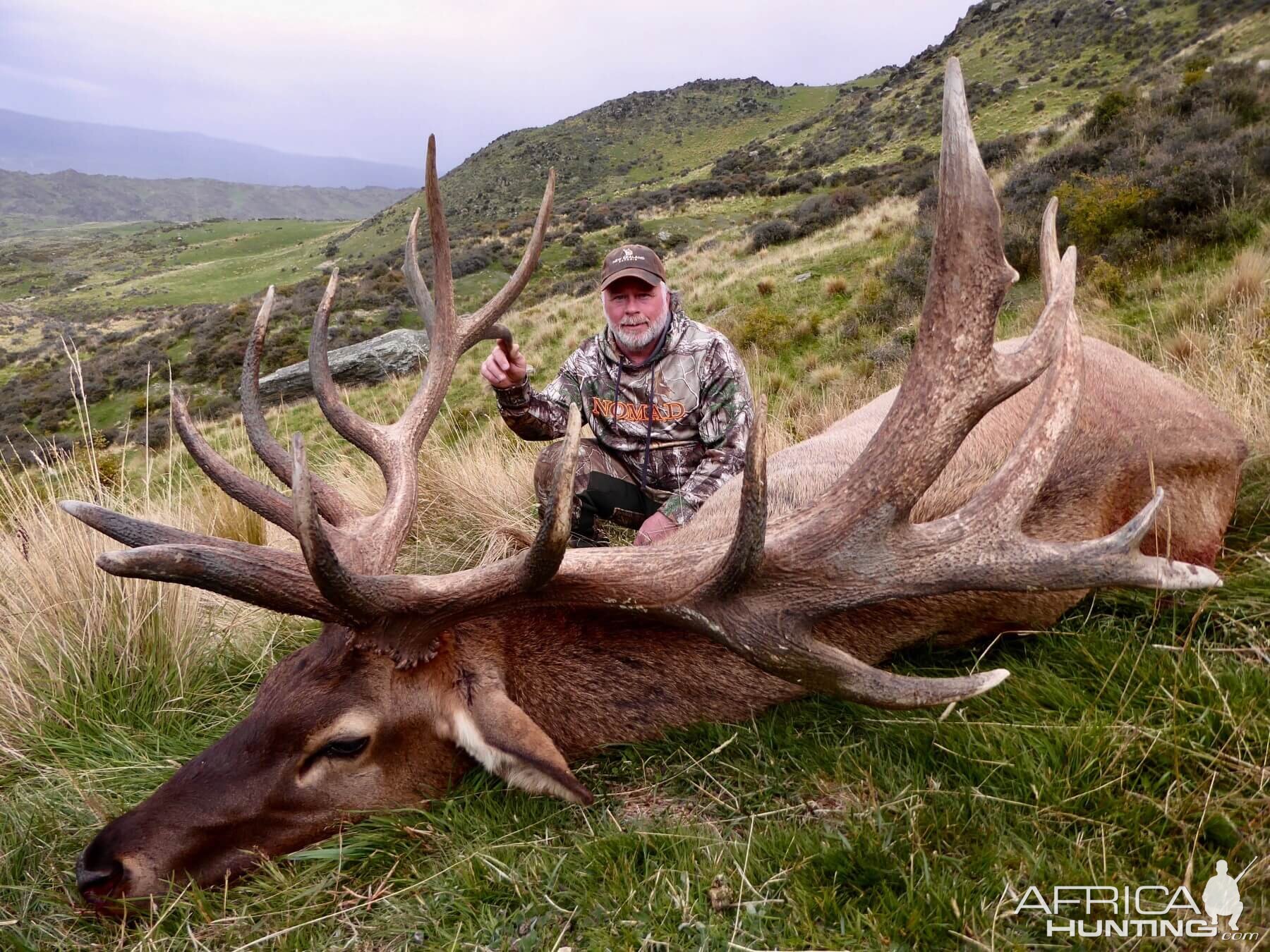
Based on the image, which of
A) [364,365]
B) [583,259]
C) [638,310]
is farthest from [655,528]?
[583,259]

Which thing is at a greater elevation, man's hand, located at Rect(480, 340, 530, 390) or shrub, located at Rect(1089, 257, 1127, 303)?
shrub, located at Rect(1089, 257, 1127, 303)

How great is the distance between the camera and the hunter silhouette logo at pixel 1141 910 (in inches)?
53.2

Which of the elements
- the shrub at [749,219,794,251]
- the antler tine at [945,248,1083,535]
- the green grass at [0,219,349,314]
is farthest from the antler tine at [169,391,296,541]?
the green grass at [0,219,349,314]

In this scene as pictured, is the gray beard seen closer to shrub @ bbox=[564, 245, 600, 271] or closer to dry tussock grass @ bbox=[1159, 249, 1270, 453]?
dry tussock grass @ bbox=[1159, 249, 1270, 453]

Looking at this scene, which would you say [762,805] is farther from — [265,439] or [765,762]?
[265,439]

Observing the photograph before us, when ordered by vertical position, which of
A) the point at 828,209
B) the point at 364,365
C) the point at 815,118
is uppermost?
the point at 815,118

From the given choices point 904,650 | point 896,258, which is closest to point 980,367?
point 904,650

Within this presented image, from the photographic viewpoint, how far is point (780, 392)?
855 centimetres

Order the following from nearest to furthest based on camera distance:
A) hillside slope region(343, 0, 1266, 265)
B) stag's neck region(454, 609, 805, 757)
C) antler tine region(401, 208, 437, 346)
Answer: stag's neck region(454, 609, 805, 757), antler tine region(401, 208, 437, 346), hillside slope region(343, 0, 1266, 265)

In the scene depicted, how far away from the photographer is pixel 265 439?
9.94 ft

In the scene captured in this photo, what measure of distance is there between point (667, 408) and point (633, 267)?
2.81 ft

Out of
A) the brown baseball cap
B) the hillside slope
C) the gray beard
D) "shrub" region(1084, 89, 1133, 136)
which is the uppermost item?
the hillside slope

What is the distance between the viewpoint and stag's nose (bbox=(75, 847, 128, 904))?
1.95m

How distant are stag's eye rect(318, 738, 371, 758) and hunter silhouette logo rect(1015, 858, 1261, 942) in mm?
1713
